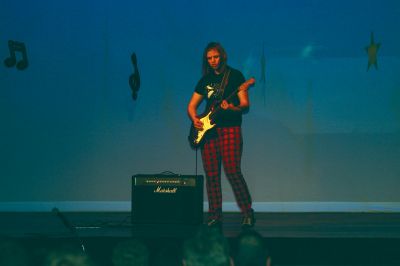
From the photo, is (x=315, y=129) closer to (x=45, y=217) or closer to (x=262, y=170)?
(x=262, y=170)

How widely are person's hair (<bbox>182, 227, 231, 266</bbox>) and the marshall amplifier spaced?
242 centimetres

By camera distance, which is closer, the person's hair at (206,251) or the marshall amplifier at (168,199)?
the person's hair at (206,251)

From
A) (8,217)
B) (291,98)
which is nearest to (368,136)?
(291,98)

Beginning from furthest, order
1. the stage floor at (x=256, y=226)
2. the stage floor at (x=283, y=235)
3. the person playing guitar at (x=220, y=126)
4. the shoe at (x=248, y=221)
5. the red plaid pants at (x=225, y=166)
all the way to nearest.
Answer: the person playing guitar at (x=220, y=126) < the red plaid pants at (x=225, y=166) < the shoe at (x=248, y=221) < the stage floor at (x=256, y=226) < the stage floor at (x=283, y=235)

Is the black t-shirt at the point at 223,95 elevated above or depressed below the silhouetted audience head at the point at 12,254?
above

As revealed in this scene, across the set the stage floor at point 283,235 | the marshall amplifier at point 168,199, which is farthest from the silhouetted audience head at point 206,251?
the marshall amplifier at point 168,199

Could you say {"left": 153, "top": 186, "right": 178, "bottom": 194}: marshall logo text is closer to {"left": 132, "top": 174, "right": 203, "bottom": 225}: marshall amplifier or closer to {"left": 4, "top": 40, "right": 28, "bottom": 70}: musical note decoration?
{"left": 132, "top": 174, "right": 203, "bottom": 225}: marshall amplifier

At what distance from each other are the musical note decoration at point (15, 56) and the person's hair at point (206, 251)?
4.05 metres

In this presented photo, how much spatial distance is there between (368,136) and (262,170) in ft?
3.34

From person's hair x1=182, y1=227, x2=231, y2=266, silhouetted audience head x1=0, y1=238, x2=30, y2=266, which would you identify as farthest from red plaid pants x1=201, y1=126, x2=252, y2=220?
silhouetted audience head x1=0, y1=238, x2=30, y2=266

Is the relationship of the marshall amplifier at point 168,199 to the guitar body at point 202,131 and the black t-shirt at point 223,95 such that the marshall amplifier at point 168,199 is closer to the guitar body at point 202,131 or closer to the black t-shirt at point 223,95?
the guitar body at point 202,131

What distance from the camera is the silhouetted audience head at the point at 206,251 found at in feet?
5.39

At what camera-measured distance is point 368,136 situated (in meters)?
5.10

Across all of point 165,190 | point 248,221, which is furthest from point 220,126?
point 248,221
